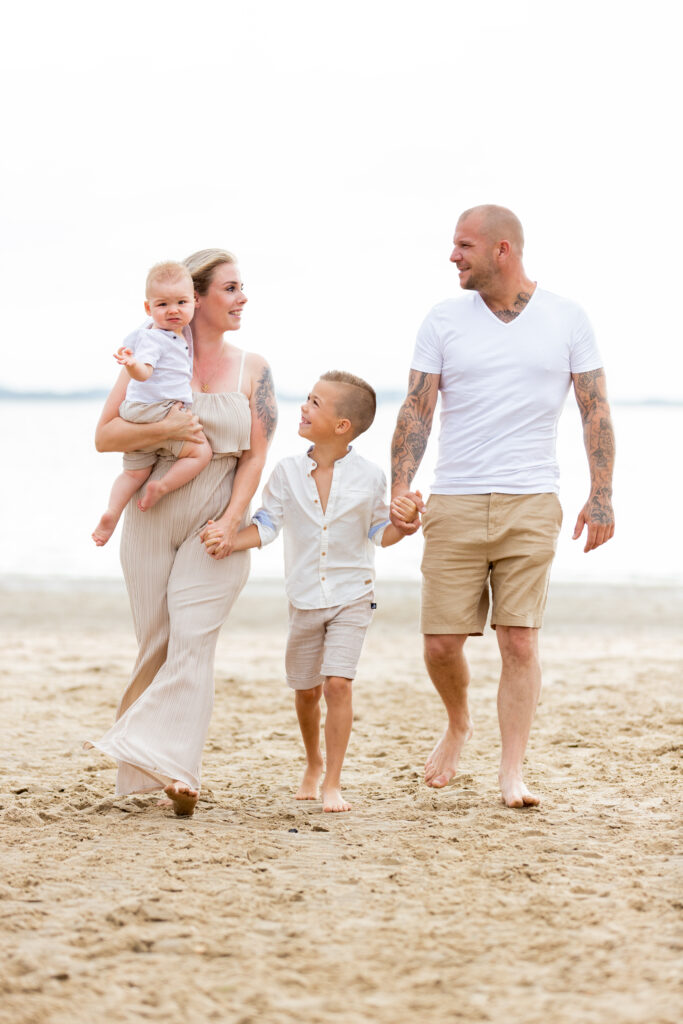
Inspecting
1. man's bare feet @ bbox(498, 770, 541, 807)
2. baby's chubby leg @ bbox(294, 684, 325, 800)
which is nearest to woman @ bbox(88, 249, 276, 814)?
baby's chubby leg @ bbox(294, 684, 325, 800)

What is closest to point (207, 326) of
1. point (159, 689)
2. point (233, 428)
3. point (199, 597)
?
point (233, 428)

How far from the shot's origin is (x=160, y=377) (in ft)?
14.5

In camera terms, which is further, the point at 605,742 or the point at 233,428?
the point at 605,742

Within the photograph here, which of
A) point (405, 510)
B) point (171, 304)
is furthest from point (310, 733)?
point (171, 304)

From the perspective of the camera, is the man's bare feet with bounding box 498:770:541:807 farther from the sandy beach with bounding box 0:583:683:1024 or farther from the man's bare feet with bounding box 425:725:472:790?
the man's bare feet with bounding box 425:725:472:790

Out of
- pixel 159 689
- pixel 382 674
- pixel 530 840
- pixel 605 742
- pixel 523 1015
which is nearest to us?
pixel 523 1015

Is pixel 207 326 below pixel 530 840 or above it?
above

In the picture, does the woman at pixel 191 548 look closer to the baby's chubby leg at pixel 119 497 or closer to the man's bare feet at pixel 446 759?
the baby's chubby leg at pixel 119 497

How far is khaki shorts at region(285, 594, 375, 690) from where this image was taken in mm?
4648

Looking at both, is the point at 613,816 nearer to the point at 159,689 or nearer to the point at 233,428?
the point at 159,689

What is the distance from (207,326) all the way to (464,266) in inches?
42.7

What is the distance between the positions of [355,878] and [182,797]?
39.6 inches

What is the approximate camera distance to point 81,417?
84.2 m

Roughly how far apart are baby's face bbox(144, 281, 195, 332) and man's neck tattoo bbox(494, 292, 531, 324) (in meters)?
1.30
